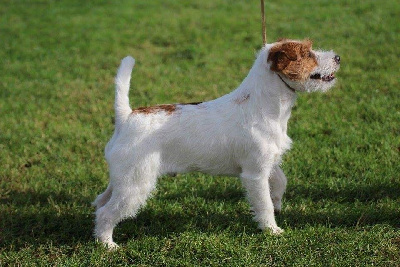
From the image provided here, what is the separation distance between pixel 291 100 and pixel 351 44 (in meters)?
5.18

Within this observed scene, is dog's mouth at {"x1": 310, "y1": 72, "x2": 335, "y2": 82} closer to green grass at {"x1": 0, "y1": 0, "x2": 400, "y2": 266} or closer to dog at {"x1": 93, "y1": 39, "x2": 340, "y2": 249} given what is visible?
dog at {"x1": 93, "y1": 39, "x2": 340, "y2": 249}

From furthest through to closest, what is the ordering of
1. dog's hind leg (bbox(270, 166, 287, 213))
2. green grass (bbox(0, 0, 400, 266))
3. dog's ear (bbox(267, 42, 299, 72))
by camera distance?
dog's hind leg (bbox(270, 166, 287, 213)), green grass (bbox(0, 0, 400, 266)), dog's ear (bbox(267, 42, 299, 72))

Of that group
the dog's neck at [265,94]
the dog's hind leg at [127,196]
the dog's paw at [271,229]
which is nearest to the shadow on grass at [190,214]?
the dog's paw at [271,229]

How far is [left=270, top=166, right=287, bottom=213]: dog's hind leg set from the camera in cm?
449

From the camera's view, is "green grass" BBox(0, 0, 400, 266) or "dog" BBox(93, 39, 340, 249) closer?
"dog" BBox(93, 39, 340, 249)

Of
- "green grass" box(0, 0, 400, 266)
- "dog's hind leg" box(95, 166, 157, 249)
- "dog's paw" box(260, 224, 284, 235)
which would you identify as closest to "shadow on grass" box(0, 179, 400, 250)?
"green grass" box(0, 0, 400, 266)

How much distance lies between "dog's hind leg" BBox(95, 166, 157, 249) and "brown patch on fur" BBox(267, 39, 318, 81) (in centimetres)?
117

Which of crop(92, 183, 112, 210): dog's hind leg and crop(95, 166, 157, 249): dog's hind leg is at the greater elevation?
crop(95, 166, 157, 249): dog's hind leg

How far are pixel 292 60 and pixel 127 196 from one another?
1513mm

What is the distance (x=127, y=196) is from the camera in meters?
4.06

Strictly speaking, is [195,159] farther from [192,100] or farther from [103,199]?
[192,100]

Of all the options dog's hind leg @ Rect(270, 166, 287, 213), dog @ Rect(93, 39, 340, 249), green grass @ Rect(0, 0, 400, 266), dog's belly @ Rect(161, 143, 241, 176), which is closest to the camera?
dog @ Rect(93, 39, 340, 249)

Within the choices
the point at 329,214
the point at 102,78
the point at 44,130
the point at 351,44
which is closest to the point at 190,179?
the point at 329,214

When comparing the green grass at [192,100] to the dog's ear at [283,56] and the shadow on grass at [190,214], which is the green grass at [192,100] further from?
the dog's ear at [283,56]
